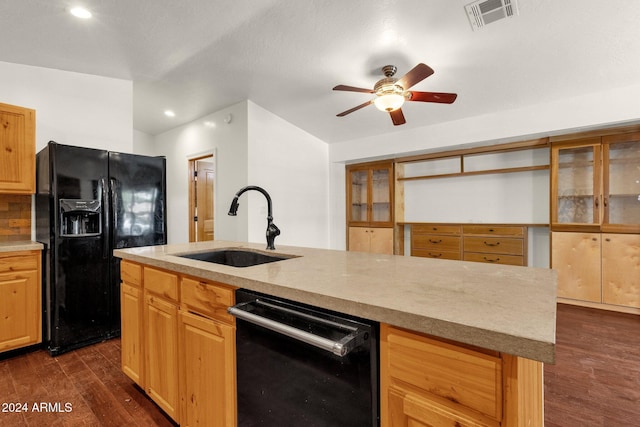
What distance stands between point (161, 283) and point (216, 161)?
3026 millimetres

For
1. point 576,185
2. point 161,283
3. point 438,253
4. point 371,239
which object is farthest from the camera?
point 371,239

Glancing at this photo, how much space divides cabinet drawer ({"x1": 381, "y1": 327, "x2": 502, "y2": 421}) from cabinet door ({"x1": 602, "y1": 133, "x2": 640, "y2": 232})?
3.86 meters

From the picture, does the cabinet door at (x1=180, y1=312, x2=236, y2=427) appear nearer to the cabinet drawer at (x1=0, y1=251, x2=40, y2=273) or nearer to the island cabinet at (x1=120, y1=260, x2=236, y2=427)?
the island cabinet at (x1=120, y1=260, x2=236, y2=427)

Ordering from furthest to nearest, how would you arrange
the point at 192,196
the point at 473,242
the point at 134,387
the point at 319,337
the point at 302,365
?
the point at 192,196 < the point at 473,242 < the point at 134,387 < the point at 302,365 < the point at 319,337

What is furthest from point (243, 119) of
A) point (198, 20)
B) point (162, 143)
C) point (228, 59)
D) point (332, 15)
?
point (162, 143)

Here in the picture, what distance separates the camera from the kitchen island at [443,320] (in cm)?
63

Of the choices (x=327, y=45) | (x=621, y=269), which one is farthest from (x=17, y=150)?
(x=621, y=269)

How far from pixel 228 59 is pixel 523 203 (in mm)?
4081

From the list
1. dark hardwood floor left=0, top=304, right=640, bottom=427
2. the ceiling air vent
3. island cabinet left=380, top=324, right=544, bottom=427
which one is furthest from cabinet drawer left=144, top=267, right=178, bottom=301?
the ceiling air vent

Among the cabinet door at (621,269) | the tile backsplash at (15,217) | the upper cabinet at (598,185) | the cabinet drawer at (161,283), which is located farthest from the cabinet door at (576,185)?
the tile backsplash at (15,217)

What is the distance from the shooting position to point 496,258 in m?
3.98

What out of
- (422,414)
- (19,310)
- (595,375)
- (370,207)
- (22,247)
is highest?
(370,207)

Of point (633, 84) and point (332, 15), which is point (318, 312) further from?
point (633, 84)

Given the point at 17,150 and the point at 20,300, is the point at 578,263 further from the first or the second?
the point at 17,150
